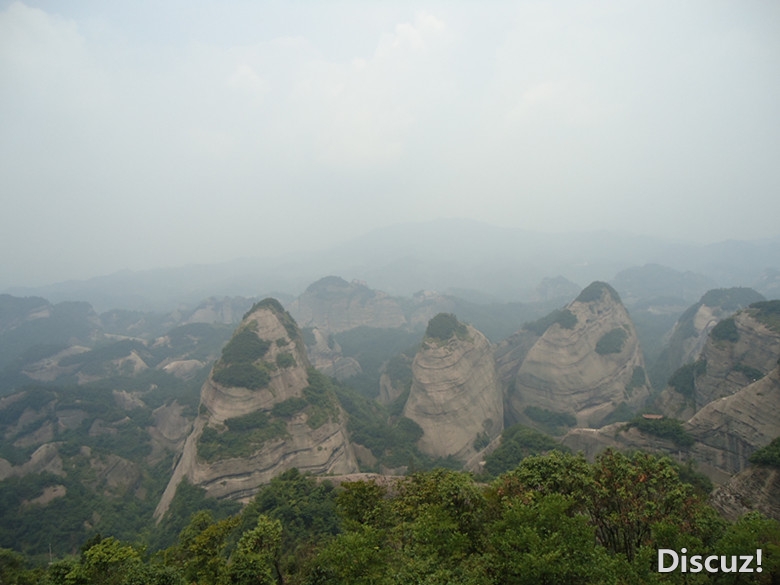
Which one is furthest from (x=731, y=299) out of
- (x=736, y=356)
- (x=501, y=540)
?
(x=501, y=540)

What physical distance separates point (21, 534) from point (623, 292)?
8731 inches

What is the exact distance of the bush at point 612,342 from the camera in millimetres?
66875

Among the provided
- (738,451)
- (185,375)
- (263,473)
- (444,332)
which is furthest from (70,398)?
(738,451)

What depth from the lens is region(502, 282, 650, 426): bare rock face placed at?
6191 cm

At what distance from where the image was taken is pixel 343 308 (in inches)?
6132

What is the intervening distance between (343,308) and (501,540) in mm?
146086

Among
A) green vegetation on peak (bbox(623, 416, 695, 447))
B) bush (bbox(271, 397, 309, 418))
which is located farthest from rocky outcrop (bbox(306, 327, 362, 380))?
green vegetation on peak (bbox(623, 416, 695, 447))

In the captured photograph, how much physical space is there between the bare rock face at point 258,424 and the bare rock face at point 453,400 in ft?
43.4

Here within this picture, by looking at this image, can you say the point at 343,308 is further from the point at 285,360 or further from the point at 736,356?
the point at 736,356

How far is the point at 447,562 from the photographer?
13156mm

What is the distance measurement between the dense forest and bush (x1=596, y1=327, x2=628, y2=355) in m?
56.5

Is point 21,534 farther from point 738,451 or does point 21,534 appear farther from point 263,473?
point 738,451

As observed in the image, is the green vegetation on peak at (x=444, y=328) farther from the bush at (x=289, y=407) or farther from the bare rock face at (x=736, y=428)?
the bare rock face at (x=736, y=428)

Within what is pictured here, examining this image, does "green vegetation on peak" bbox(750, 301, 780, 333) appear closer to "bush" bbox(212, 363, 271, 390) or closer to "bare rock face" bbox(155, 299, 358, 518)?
"bare rock face" bbox(155, 299, 358, 518)
